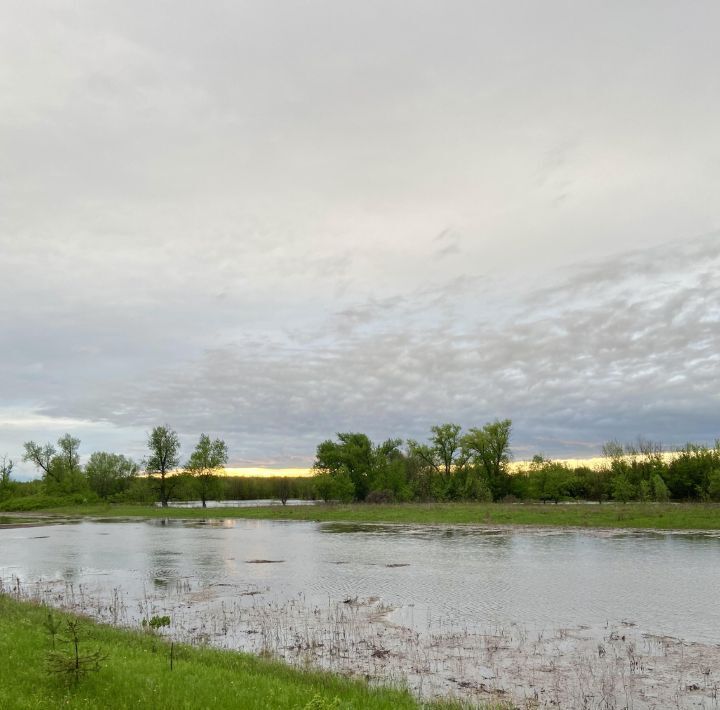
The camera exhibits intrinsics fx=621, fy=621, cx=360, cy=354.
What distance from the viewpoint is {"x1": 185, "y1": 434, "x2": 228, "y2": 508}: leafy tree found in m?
135

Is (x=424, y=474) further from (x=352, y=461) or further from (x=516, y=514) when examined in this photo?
(x=516, y=514)

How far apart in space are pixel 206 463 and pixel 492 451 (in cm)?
6094

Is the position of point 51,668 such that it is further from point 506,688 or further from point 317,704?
point 506,688

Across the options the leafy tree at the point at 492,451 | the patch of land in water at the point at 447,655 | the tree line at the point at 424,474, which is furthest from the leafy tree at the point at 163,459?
the patch of land in water at the point at 447,655

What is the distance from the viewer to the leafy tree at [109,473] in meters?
158

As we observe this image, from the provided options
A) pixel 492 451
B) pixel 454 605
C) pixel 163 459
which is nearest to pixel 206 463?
pixel 163 459

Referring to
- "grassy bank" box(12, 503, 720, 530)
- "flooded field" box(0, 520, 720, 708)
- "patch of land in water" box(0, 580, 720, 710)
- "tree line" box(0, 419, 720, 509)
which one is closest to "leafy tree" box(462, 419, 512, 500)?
"tree line" box(0, 419, 720, 509)

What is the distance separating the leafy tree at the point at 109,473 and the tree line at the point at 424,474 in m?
3.61

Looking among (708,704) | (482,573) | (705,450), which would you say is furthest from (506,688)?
(705,450)

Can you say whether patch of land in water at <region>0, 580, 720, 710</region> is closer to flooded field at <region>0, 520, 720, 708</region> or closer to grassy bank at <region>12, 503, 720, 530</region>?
flooded field at <region>0, 520, 720, 708</region>

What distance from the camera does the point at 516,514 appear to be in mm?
73062

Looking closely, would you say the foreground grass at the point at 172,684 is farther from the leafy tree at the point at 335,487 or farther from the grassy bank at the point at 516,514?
the leafy tree at the point at 335,487

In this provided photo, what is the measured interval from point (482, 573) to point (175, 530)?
51.0 metres

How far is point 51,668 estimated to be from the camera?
12125 millimetres
